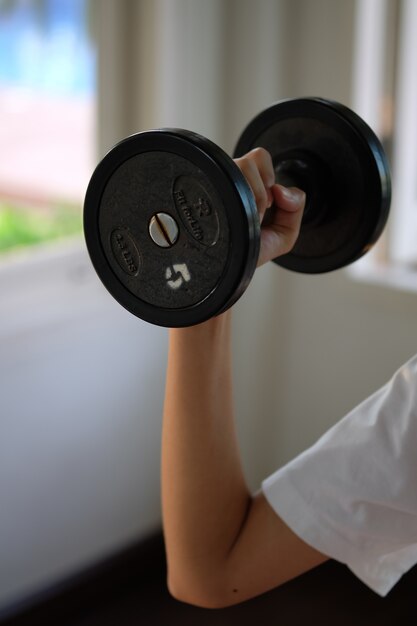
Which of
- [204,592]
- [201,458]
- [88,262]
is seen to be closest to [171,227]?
[201,458]

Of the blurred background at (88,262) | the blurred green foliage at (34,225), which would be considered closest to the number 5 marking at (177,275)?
the blurred background at (88,262)

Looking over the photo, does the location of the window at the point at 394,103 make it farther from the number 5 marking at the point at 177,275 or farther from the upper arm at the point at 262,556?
the number 5 marking at the point at 177,275

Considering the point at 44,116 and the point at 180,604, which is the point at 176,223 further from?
the point at 180,604

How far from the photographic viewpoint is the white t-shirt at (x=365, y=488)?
0.79 metres

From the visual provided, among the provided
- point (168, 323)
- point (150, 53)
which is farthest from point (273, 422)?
point (168, 323)

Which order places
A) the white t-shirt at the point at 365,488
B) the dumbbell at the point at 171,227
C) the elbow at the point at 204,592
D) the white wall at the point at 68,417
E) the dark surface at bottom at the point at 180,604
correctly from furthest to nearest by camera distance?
the dark surface at bottom at the point at 180,604 < the white wall at the point at 68,417 < the elbow at the point at 204,592 < the white t-shirt at the point at 365,488 < the dumbbell at the point at 171,227

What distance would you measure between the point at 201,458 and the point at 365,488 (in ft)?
0.53

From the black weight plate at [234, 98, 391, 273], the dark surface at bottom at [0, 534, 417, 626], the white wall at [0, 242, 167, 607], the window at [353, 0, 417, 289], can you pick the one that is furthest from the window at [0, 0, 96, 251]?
the black weight plate at [234, 98, 391, 273]

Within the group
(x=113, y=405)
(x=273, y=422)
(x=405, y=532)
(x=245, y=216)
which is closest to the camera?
(x=245, y=216)

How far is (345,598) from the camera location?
6.86 ft

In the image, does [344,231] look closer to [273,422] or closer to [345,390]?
[345,390]

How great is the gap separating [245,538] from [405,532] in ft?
0.54

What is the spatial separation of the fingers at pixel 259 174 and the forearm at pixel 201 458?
0.12 m

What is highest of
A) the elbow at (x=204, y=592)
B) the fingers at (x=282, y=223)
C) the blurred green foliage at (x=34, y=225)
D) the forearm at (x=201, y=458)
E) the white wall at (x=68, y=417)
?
the fingers at (x=282, y=223)
